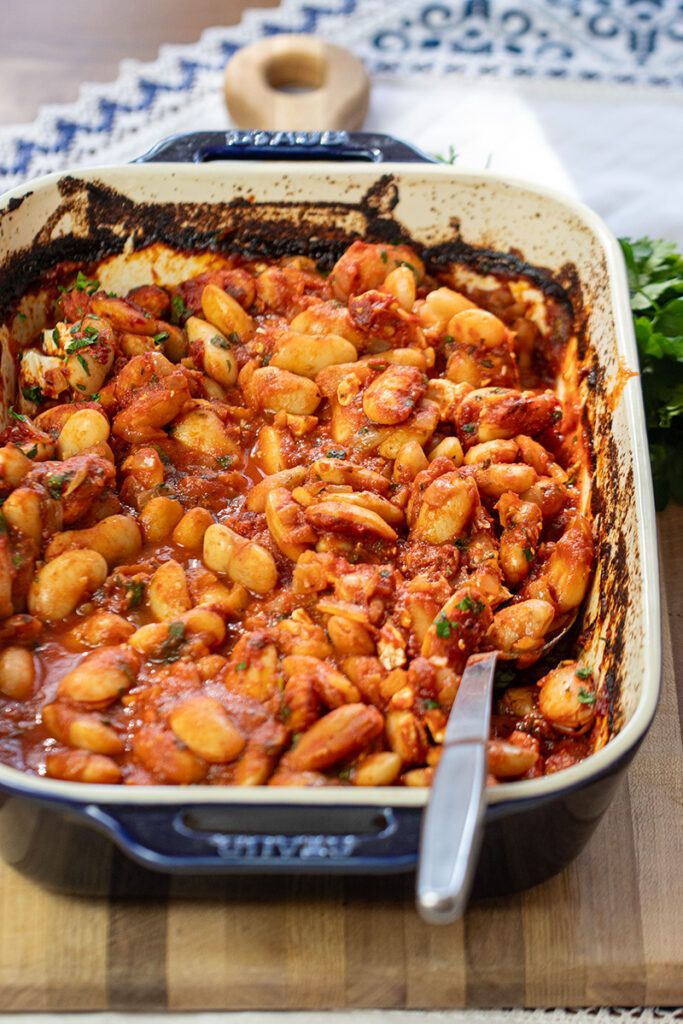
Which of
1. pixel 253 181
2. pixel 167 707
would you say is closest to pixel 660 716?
pixel 167 707

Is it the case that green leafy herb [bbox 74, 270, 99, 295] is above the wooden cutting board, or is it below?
above

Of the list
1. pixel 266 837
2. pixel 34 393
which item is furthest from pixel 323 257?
pixel 266 837

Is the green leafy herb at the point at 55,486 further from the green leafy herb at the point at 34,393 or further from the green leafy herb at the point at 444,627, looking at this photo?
the green leafy herb at the point at 444,627

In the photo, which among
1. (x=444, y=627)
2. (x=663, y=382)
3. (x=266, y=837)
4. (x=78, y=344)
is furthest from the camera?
(x=663, y=382)

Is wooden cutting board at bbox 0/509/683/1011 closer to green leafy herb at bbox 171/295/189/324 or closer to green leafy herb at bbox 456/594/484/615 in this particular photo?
green leafy herb at bbox 456/594/484/615

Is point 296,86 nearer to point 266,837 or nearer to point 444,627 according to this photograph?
point 444,627

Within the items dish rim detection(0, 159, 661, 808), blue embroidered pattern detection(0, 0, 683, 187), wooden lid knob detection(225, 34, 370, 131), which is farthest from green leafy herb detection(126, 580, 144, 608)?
blue embroidered pattern detection(0, 0, 683, 187)
